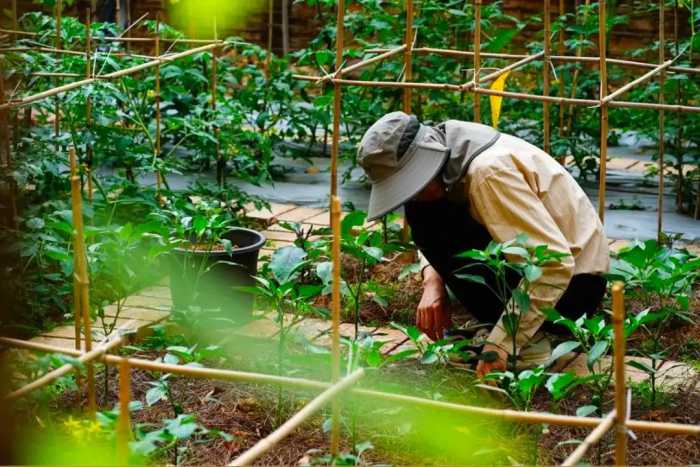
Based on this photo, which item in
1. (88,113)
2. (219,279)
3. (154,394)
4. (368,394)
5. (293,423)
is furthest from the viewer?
(88,113)

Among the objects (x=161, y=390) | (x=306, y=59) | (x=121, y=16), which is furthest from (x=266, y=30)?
(x=161, y=390)

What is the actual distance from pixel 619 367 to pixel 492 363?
1.27 metres

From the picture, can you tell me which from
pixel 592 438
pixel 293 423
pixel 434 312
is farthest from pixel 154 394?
pixel 592 438

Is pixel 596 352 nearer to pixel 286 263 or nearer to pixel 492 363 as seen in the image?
pixel 492 363

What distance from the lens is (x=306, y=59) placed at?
6.32 m

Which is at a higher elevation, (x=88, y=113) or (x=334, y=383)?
(x=88, y=113)

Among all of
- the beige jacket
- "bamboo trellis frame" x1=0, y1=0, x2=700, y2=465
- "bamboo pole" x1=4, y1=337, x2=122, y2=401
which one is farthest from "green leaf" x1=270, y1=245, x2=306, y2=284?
"bamboo pole" x1=4, y1=337, x2=122, y2=401

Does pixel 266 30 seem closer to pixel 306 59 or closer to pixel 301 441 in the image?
pixel 306 59

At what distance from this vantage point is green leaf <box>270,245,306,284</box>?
3.48 meters

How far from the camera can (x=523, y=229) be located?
11.4 ft

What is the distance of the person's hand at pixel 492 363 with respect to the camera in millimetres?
3451

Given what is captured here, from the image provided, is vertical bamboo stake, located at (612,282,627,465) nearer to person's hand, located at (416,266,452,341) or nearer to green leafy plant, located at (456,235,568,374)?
green leafy plant, located at (456,235,568,374)

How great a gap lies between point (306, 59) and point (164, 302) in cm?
218

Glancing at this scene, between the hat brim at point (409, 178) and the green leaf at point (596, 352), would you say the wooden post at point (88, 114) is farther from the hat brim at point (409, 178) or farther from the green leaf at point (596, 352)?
the green leaf at point (596, 352)
